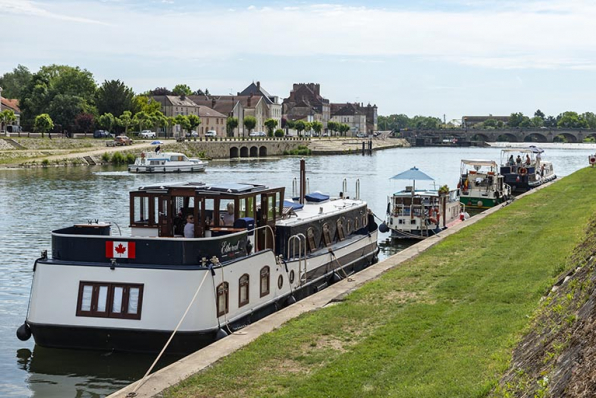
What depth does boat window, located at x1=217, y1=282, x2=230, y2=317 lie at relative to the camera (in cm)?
1704

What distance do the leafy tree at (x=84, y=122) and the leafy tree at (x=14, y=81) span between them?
6455 cm

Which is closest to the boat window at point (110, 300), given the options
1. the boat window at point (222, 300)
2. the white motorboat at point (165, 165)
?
the boat window at point (222, 300)

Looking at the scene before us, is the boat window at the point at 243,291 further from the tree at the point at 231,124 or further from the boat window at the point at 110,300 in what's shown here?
the tree at the point at 231,124

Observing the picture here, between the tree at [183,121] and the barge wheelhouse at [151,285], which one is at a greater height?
the tree at [183,121]

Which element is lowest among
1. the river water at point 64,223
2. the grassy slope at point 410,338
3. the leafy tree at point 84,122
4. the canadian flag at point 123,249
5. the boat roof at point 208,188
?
the river water at point 64,223

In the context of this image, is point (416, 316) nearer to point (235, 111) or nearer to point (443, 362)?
point (443, 362)

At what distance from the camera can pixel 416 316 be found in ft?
53.0

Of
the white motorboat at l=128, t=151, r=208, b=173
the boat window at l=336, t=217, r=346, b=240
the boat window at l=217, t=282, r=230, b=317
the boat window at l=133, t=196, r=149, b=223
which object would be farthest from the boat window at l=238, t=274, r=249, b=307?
the white motorboat at l=128, t=151, r=208, b=173

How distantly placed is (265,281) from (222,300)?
7.94 feet

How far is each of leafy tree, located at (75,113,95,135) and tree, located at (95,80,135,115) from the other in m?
7.30

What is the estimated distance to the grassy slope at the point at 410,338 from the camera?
12.0 metres

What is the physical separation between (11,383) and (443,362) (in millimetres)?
9087

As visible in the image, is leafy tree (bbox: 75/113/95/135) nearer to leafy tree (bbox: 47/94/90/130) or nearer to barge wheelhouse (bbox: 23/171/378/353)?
leafy tree (bbox: 47/94/90/130)

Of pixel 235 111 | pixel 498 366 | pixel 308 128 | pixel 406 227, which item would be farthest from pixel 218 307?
pixel 308 128
